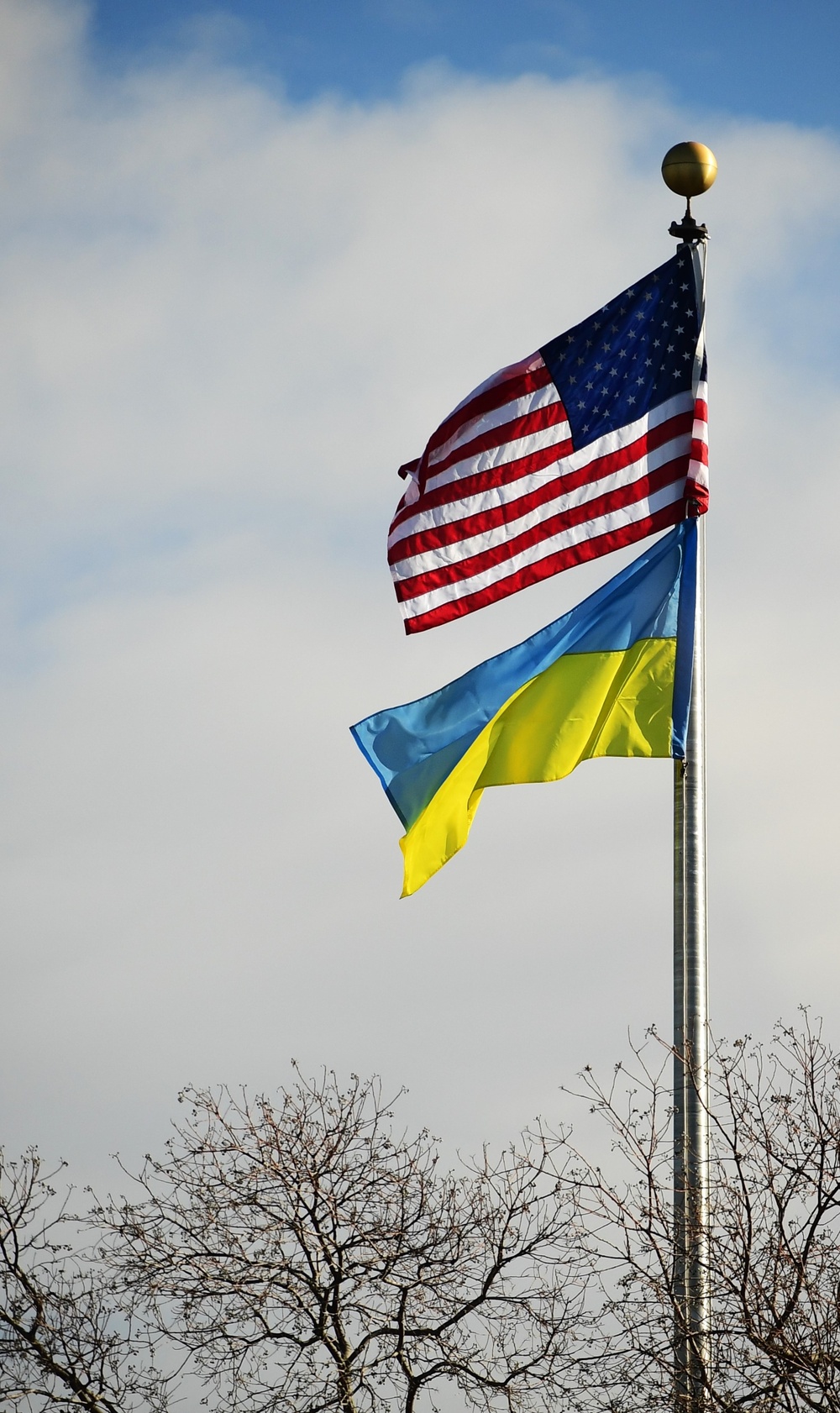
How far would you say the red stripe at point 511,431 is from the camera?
46.1ft

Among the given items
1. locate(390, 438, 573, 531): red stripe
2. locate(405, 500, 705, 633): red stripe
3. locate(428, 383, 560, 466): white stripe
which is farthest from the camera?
locate(428, 383, 560, 466): white stripe

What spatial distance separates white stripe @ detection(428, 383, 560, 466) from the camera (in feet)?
46.5

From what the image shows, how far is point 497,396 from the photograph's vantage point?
14312mm

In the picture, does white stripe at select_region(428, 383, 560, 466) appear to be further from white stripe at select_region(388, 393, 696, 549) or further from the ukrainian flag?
the ukrainian flag

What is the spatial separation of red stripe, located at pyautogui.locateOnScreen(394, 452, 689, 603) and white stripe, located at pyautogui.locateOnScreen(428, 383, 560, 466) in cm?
115

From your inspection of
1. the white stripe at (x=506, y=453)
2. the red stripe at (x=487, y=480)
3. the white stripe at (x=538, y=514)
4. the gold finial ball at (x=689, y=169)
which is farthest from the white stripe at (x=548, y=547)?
the gold finial ball at (x=689, y=169)

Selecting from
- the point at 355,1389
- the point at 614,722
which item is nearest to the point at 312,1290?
Answer: the point at 355,1389

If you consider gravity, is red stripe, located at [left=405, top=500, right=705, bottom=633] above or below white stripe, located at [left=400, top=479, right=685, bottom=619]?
below

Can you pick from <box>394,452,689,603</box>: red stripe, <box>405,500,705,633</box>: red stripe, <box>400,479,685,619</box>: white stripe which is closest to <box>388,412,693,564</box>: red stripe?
<box>394,452,689,603</box>: red stripe

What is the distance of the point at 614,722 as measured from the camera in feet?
41.8

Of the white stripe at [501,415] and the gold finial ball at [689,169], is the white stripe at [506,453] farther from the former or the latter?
the gold finial ball at [689,169]

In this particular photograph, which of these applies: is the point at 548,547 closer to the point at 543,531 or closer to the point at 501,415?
the point at 543,531

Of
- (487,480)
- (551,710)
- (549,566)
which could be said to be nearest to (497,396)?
(487,480)

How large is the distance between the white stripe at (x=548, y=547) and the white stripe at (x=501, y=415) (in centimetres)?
133
